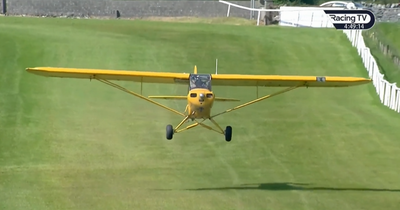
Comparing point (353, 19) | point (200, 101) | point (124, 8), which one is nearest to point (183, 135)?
point (200, 101)

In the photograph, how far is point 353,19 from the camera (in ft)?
166

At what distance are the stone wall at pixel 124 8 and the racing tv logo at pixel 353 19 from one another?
10086 millimetres

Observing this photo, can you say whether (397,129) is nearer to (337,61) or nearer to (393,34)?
(337,61)

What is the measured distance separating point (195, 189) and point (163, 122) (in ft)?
29.0

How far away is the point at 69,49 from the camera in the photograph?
145 feet

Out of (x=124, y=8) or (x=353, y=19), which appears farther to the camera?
(x=124, y=8)

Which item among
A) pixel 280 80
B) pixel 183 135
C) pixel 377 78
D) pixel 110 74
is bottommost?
pixel 183 135

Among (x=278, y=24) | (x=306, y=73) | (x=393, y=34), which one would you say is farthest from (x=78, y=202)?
(x=278, y=24)

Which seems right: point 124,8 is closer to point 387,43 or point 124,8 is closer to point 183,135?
point 387,43

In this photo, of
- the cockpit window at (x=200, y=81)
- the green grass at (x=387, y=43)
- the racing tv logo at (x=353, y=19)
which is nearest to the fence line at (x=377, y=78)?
the green grass at (x=387, y=43)

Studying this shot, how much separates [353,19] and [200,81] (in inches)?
1131

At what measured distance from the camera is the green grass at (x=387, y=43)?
40078 mm

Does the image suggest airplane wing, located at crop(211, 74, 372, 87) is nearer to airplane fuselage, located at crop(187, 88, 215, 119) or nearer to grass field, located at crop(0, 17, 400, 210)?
airplane fuselage, located at crop(187, 88, 215, 119)

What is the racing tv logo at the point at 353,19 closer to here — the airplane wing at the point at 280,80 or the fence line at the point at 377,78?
the fence line at the point at 377,78
